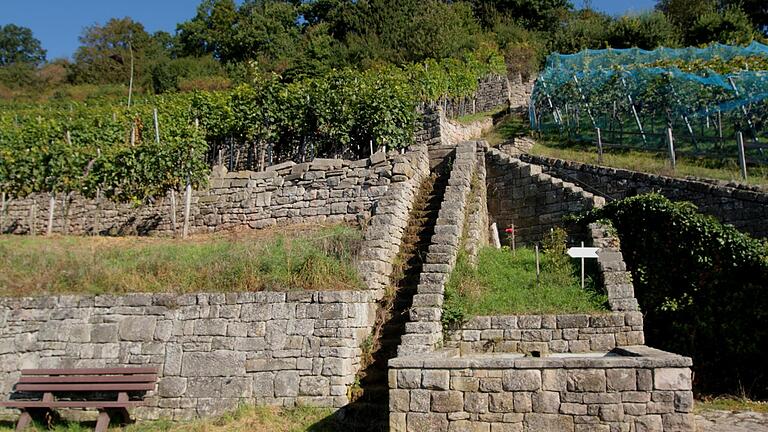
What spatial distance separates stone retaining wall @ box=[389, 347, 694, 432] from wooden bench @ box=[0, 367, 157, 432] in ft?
13.0

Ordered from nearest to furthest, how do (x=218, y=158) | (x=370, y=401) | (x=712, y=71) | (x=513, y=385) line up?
(x=513, y=385)
(x=370, y=401)
(x=712, y=71)
(x=218, y=158)

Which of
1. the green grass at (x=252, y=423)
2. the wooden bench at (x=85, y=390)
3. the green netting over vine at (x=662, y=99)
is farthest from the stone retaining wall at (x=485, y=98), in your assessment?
the wooden bench at (x=85, y=390)

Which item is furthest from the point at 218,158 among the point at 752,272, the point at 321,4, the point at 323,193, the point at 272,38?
the point at 321,4

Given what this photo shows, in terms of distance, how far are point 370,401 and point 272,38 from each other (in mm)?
39348

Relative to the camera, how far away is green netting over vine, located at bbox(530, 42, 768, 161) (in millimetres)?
15523

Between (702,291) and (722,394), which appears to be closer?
(722,394)

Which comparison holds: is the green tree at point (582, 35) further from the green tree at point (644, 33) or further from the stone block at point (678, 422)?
the stone block at point (678, 422)

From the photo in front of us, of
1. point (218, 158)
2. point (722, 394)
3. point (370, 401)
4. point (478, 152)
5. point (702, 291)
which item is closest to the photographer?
point (370, 401)

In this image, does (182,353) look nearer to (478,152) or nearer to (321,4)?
(478,152)

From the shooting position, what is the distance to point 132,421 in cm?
842

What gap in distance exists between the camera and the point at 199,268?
9547 mm

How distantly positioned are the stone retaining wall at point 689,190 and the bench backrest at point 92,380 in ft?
33.1

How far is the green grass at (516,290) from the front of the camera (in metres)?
9.15

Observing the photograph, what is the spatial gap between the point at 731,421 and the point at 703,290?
116 inches
